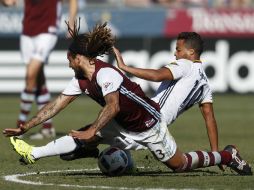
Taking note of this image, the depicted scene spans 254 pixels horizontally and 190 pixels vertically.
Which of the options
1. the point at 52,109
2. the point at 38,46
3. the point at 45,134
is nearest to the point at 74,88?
the point at 52,109

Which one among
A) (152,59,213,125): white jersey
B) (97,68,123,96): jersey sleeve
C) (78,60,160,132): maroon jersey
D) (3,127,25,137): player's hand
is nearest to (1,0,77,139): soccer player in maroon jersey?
(152,59,213,125): white jersey

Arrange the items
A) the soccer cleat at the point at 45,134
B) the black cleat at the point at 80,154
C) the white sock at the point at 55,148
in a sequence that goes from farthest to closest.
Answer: the soccer cleat at the point at 45,134 < the black cleat at the point at 80,154 < the white sock at the point at 55,148

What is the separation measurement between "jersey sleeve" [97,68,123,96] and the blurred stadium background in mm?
12725

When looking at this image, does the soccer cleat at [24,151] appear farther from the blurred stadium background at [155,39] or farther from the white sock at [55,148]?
the blurred stadium background at [155,39]

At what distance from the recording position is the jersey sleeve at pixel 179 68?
9473mm

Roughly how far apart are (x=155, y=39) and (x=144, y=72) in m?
13.3

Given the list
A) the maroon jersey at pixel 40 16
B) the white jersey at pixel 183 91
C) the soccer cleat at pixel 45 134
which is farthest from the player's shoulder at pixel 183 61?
the maroon jersey at pixel 40 16

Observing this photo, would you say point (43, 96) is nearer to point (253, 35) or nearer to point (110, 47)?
point (110, 47)

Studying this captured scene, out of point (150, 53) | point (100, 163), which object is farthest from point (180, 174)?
point (150, 53)

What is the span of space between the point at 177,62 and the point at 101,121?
5.13 feet

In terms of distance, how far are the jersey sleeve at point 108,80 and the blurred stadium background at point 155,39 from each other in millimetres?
12725

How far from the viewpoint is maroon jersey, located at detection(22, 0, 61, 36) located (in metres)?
14.1

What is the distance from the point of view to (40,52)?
45.6ft

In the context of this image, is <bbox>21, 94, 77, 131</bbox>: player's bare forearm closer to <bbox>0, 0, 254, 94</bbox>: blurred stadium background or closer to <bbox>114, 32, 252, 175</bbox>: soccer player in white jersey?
<bbox>114, 32, 252, 175</bbox>: soccer player in white jersey
